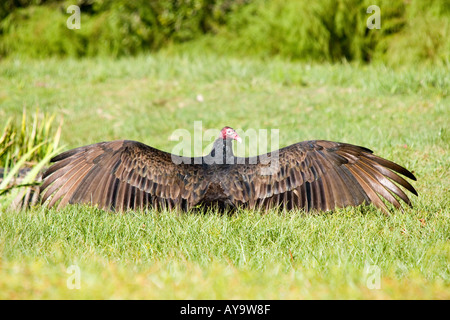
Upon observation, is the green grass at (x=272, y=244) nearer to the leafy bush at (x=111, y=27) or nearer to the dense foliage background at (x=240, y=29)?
the dense foliage background at (x=240, y=29)

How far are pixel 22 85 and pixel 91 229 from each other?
8.52 metres

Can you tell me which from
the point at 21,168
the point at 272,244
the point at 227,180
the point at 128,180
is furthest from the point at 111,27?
the point at 272,244

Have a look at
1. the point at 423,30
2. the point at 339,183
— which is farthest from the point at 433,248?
the point at 423,30

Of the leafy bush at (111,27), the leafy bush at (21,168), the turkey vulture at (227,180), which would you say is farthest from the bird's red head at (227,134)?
the leafy bush at (111,27)

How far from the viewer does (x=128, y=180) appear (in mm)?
4266

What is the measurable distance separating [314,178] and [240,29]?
12.3 metres

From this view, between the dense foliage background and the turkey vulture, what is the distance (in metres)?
8.03

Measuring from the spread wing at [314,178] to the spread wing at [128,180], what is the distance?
0.34 meters

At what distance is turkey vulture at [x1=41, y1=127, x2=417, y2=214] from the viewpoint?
13.8 ft

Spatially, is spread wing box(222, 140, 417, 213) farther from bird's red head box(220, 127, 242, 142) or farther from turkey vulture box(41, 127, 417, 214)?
bird's red head box(220, 127, 242, 142)

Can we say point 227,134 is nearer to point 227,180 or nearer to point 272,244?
point 227,180

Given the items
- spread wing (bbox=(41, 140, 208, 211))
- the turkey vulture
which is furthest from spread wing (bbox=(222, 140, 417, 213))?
spread wing (bbox=(41, 140, 208, 211))
